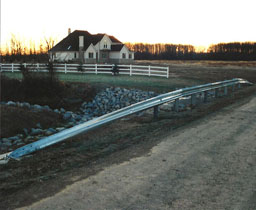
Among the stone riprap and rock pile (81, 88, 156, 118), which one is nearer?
the stone riprap

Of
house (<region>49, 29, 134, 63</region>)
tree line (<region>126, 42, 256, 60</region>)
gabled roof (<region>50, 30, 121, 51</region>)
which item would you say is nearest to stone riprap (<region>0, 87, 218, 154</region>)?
house (<region>49, 29, 134, 63</region>)

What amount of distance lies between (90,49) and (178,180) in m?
51.8

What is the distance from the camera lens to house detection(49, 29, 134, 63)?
177ft

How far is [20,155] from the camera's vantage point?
5.61 metres

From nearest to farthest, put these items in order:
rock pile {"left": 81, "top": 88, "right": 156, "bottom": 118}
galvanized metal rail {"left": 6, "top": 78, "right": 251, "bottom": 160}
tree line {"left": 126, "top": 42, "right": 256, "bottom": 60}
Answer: galvanized metal rail {"left": 6, "top": 78, "right": 251, "bottom": 160}
rock pile {"left": 81, "top": 88, "right": 156, "bottom": 118}
tree line {"left": 126, "top": 42, "right": 256, "bottom": 60}

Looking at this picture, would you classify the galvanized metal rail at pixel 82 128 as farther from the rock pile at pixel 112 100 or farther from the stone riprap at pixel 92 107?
the rock pile at pixel 112 100

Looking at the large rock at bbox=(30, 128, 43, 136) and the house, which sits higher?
the house

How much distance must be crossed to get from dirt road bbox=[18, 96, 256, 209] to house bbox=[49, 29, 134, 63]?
4903cm

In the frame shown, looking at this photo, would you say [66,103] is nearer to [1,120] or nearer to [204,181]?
[1,120]

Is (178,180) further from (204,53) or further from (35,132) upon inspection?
(204,53)

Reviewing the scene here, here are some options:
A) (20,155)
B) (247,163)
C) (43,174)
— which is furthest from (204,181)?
(20,155)

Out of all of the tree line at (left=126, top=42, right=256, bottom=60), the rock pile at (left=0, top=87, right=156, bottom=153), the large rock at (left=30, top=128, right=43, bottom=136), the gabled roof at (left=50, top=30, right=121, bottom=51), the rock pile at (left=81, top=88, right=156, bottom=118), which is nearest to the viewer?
the large rock at (left=30, top=128, right=43, bottom=136)

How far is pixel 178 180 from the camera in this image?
434 cm

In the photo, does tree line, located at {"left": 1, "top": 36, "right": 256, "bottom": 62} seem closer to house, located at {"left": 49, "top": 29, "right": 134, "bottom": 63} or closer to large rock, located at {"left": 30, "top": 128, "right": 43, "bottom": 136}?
house, located at {"left": 49, "top": 29, "right": 134, "bottom": 63}
